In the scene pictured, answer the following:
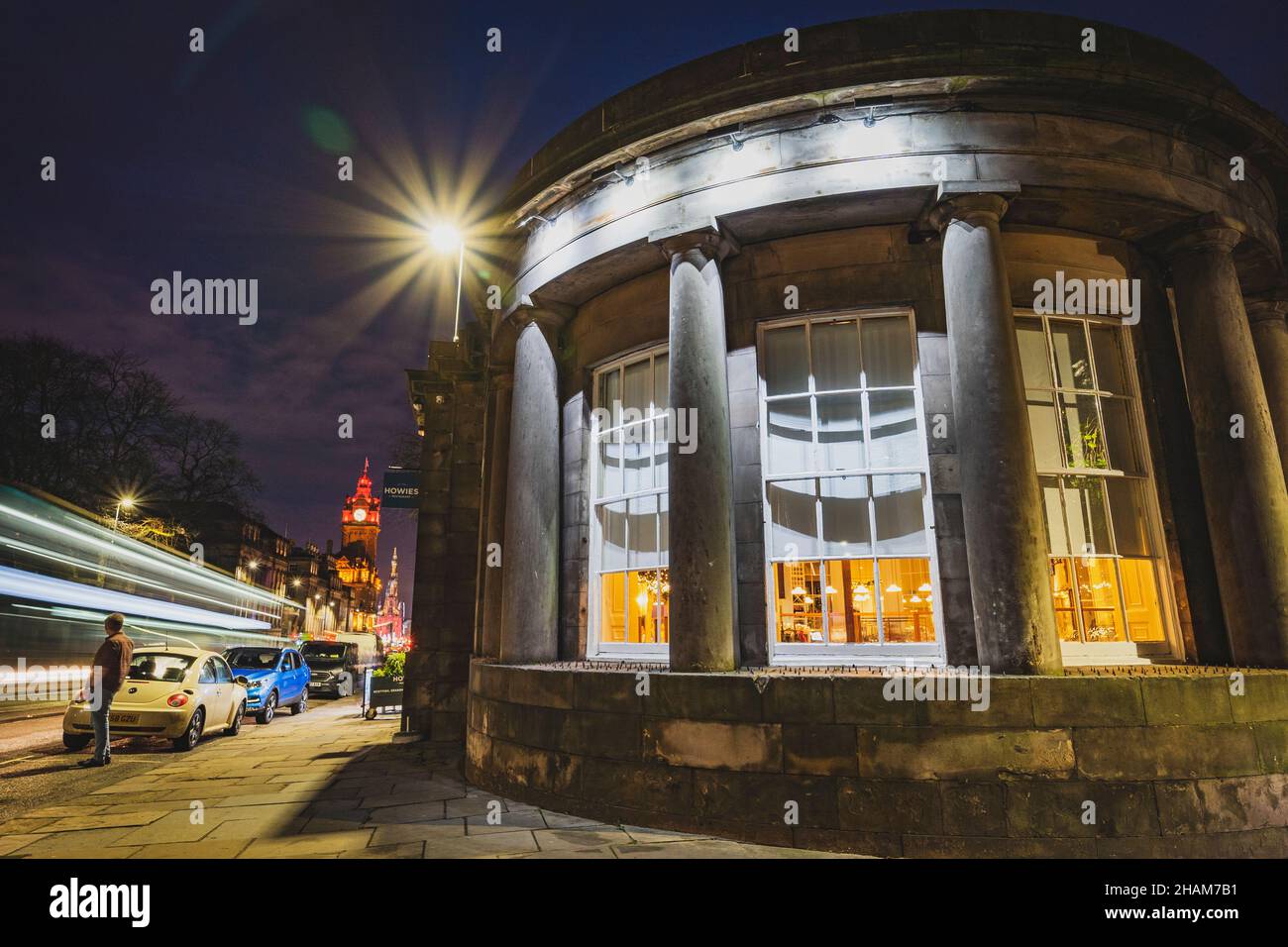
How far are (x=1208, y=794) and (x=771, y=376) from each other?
5.09 meters

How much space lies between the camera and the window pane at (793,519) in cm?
675

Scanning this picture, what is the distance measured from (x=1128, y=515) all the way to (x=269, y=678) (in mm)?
17086

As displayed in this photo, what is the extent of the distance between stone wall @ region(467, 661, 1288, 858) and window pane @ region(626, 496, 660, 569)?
2211 millimetres

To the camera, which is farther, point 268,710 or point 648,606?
point 268,710

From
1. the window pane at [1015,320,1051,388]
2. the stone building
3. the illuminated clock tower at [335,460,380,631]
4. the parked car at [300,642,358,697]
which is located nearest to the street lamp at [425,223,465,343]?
the stone building

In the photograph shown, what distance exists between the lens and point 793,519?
6848mm

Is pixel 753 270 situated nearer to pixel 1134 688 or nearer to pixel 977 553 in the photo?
pixel 977 553

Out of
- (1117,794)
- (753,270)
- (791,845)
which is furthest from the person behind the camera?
(753,270)

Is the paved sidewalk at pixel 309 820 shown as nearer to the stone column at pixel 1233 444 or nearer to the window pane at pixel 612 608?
the window pane at pixel 612 608

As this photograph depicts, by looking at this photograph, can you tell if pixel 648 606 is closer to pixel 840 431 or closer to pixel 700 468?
pixel 700 468

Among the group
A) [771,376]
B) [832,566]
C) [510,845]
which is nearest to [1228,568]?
[832,566]

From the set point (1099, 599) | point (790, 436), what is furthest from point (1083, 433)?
point (790, 436)

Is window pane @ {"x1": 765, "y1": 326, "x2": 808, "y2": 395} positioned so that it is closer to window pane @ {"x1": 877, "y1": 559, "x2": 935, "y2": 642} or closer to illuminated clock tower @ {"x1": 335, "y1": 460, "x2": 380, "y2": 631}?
window pane @ {"x1": 877, "y1": 559, "x2": 935, "y2": 642}

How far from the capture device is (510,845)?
5.14 m
